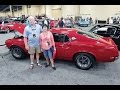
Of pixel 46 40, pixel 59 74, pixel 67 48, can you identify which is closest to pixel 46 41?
pixel 46 40

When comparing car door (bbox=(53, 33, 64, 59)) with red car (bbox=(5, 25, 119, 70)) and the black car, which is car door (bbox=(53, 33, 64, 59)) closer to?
red car (bbox=(5, 25, 119, 70))

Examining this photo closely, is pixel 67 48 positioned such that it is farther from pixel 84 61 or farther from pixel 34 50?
pixel 34 50

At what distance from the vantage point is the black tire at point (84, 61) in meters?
6.04

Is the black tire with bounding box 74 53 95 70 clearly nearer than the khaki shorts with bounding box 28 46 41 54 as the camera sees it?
Yes

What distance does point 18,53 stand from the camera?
7156 mm

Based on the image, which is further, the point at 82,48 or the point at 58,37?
the point at 58,37

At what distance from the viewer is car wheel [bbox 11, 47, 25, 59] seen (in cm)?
710

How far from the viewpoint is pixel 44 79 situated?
5.34 m

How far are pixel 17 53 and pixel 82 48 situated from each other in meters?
2.50

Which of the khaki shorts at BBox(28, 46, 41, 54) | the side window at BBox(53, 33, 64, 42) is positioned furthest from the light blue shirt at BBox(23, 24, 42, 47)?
the side window at BBox(53, 33, 64, 42)

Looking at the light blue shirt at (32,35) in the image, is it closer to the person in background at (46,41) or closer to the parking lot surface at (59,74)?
the person in background at (46,41)

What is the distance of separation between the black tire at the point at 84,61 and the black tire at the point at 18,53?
202cm

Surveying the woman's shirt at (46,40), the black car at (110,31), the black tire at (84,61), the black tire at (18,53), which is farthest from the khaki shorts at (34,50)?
the black car at (110,31)
